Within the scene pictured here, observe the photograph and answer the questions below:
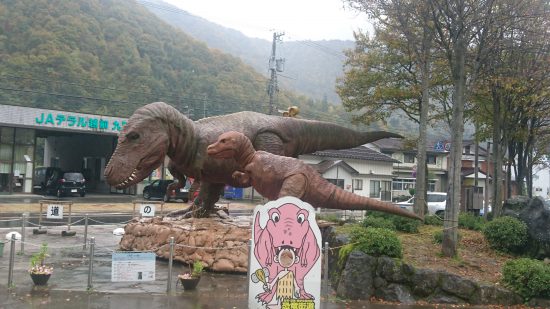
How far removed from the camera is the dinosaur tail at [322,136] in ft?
37.7

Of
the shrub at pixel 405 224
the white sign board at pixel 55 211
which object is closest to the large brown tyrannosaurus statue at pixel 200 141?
the shrub at pixel 405 224

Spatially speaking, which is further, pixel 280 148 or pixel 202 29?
pixel 202 29

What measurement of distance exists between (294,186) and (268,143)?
2787mm

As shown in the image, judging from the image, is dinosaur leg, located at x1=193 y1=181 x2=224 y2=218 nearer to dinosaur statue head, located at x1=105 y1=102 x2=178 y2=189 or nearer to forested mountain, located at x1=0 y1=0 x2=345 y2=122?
dinosaur statue head, located at x1=105 y1=102 x2=178 y2=189

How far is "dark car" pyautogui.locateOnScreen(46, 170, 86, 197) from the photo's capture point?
32281 mm

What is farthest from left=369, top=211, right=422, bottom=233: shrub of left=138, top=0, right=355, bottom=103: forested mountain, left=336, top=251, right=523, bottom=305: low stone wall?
left=138, top=0, right=355, bottom=103: forested mountain

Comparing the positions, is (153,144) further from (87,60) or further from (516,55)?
(87,60)

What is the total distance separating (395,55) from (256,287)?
1690cm

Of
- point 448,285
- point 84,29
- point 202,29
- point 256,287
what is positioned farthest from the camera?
point 202,29

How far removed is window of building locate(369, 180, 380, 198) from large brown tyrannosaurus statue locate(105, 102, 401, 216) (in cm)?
2744

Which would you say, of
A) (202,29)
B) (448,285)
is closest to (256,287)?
(448,285)

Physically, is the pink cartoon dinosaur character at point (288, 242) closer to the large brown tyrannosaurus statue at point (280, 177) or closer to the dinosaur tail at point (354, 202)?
the large brown tyrannosaurus statue at point (280, 177)

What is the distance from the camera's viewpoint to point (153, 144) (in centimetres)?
927

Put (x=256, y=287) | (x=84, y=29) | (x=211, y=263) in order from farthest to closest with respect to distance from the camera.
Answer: (x=84, y=29) < (x=211, y=263) < (x=256, y=287)
